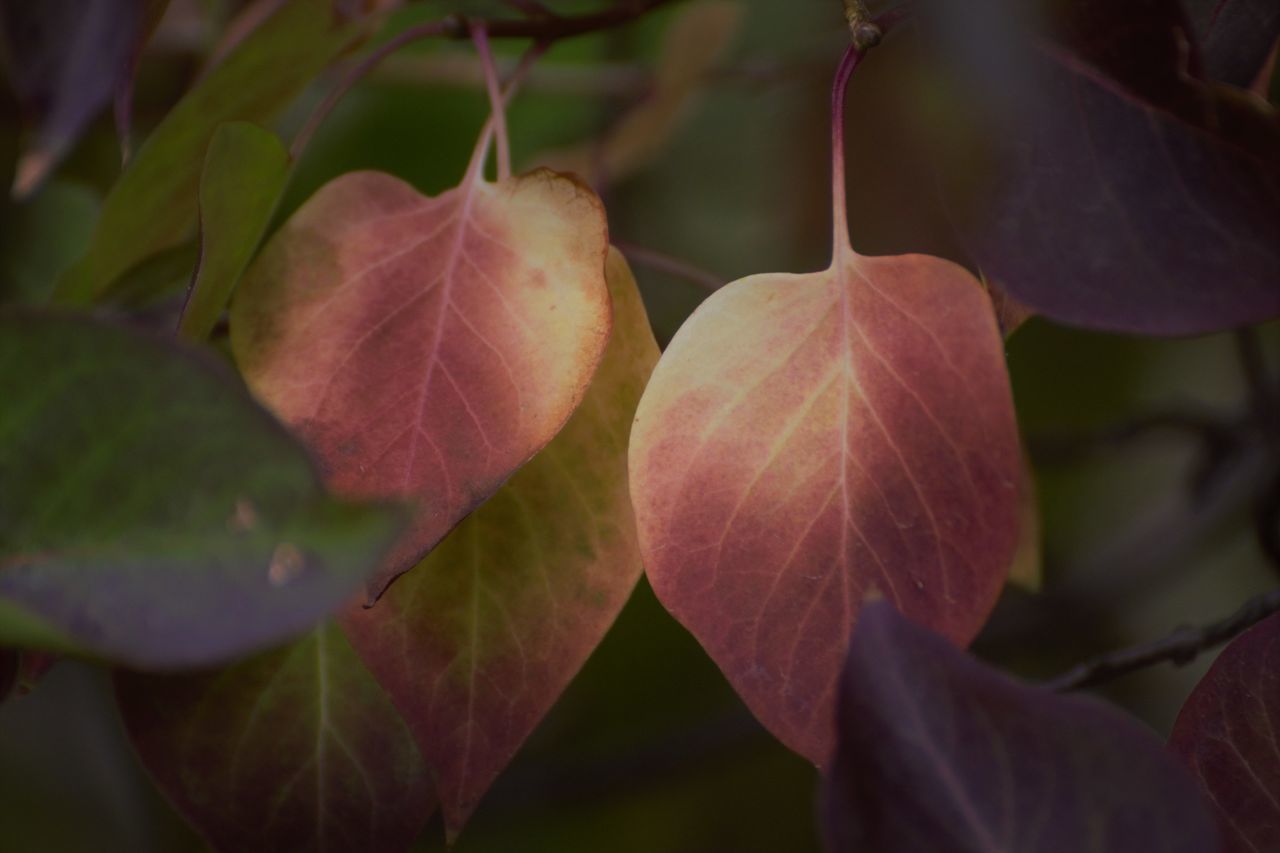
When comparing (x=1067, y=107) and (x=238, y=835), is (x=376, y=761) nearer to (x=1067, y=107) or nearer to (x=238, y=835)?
(x=238, y=835)

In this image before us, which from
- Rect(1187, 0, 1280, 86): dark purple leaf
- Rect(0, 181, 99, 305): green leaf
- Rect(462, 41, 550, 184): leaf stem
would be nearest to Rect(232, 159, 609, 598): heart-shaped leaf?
Rect(462, 41, 550, 184): leaf stem

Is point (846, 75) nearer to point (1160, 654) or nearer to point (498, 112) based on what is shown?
point (498, 112)

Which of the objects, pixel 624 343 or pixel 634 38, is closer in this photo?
pixel 624 343

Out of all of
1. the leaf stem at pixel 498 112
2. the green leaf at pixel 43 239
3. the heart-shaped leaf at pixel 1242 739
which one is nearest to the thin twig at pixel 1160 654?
the heart-shaped leaf at pixel 1242 739

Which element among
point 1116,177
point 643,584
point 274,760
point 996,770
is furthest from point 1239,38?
point 643,584

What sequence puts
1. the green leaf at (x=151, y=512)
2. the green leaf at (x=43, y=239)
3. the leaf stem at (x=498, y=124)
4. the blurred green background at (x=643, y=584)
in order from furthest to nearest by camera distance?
the blurred green background at (x=643, y=584)
the green leaf at (x=43, y=239)
the leaf stem at (x=498, y=124)
the green leaf at (x=151, y=512)

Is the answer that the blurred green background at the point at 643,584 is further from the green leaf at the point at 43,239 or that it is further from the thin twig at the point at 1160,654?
the thin twig at the point at 1160,654

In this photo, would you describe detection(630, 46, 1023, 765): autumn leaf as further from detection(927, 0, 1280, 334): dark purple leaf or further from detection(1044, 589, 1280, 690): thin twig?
detection(1044, 589, 1280, 690): thin twig

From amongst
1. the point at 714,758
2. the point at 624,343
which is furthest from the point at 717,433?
the point at 714,758
